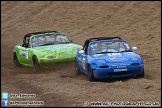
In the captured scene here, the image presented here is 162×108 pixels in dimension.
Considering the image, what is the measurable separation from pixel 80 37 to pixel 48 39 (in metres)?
10.9

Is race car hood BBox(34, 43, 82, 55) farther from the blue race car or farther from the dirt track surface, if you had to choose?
the blue race car

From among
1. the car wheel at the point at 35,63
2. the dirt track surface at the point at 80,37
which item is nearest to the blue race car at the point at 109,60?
A: the dirt track surface at the point at 80,37

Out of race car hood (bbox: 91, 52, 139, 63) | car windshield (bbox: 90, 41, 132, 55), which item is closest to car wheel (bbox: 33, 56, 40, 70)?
car windshield (bbox: 90, 41, 132, 55)

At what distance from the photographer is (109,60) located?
49.0ft

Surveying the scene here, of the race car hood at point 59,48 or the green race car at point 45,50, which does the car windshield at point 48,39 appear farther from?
the race car hood at point 59,48

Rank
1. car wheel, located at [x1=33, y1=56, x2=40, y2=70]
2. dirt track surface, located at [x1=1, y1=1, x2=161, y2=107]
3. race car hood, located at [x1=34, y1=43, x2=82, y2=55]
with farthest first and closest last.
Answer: car wheel, located at [x1=33, y1=56, x2=40, y2=70] → race car hood, located at [x1=34, y1=43, x2=82, y2=55] → dirt track surface, located at [x1=1, y1=1, x2=161, y2=107]

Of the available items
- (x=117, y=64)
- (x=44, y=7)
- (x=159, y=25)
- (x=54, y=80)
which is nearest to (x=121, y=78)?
(x=117, y=64)

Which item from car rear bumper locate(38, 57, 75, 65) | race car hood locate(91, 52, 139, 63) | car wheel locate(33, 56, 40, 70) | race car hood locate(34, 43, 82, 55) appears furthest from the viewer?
car wheel locate(33, 56, 40, 70)

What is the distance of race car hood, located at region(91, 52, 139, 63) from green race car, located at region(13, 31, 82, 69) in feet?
9.09

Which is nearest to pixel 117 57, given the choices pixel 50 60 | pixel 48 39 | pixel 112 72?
pixel 112 72

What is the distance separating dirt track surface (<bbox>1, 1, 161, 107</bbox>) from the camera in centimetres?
1274

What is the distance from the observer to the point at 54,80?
1571 centimetres

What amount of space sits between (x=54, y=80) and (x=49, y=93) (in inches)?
101

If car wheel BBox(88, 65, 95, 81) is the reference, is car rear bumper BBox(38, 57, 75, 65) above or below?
above
